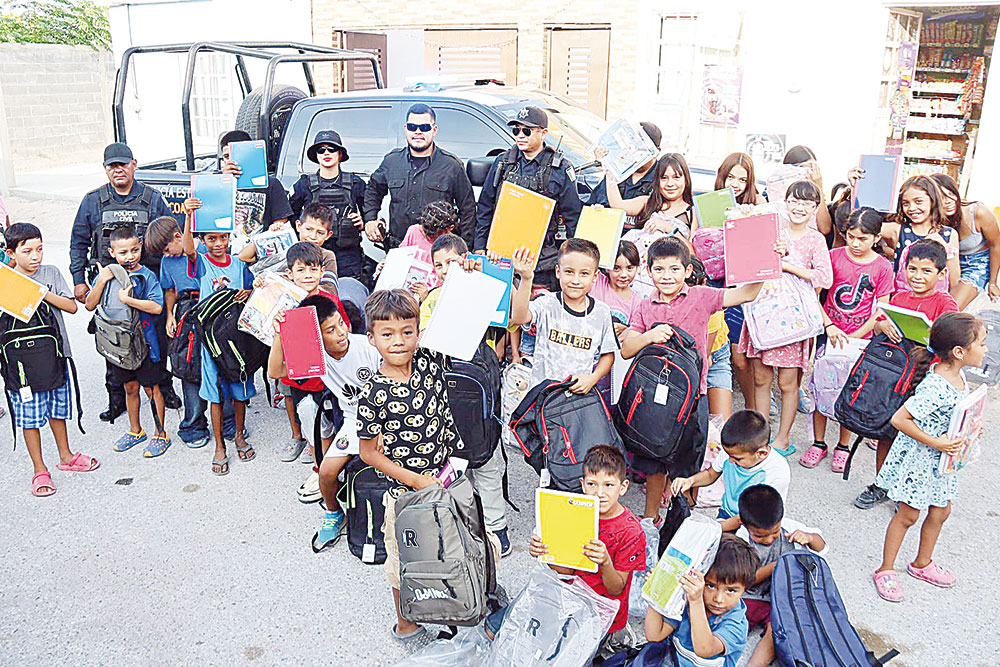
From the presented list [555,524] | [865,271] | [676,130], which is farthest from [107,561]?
[676,130]

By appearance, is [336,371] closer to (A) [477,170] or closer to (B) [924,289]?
(A) [477,170]

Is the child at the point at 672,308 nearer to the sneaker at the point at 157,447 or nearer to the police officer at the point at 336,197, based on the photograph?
the police officer at the point at 336,197

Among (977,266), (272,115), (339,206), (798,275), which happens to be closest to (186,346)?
(339,206)

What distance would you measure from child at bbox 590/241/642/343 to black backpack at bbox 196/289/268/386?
2.06 metres

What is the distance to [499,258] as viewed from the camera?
4.07 m

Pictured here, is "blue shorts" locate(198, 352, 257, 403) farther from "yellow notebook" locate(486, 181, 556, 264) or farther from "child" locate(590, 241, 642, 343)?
"child" locate(590, 241, 642, 343)

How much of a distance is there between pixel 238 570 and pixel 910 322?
3393mm

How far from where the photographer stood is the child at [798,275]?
15.4ft

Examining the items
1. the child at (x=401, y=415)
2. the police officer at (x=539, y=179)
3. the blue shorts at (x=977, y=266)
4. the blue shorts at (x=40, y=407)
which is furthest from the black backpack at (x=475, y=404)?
the blue shorts at (x=977, y=266)

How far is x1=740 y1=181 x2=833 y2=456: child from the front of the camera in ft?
15.4

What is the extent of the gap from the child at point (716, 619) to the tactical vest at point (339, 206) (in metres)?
3.63

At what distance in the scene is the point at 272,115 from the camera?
24.0 feet

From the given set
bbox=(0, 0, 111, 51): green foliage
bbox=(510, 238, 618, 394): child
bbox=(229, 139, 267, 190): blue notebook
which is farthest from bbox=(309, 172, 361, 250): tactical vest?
bbox=(0, 0, 111, 51): green foliage

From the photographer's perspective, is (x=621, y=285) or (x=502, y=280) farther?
(x=621, y=285)
